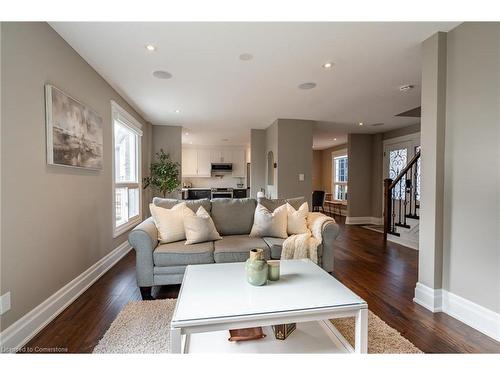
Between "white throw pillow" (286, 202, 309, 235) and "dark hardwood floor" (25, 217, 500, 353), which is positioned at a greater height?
"white throw pillow" (286, 202, 309, 235)

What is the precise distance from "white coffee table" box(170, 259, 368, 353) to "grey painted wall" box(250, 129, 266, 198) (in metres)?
4.50

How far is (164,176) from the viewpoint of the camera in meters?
5.18

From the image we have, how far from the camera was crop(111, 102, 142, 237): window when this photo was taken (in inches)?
147

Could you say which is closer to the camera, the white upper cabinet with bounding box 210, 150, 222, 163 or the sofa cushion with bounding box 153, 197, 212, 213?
the sofa cushion with bounding box 153, 197, 212, 213

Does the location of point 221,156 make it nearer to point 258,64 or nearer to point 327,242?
point 258,64

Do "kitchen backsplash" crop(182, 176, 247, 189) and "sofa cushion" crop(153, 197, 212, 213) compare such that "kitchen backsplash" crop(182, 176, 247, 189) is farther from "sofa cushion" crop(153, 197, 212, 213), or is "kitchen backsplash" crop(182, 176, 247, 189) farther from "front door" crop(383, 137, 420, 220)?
"sofa cushion" crop(153, 197, 212, 213)

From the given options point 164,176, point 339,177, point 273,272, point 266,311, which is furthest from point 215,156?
point 266,311

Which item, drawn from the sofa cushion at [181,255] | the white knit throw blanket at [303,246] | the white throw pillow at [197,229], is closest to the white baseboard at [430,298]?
the white knit throw blanket at [303,246]

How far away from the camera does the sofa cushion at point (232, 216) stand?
3043mm

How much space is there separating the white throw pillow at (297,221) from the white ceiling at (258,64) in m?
1.66

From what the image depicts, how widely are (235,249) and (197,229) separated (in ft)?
1.54

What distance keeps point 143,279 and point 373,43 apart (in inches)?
122

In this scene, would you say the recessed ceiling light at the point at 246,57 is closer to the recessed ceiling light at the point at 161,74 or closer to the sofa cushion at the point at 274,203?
the recessed ceiling light at the point at 161,74

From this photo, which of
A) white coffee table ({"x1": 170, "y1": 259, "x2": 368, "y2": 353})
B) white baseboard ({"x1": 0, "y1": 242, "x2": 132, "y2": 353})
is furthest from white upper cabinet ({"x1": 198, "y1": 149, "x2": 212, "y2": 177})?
white coffee table ({"x1": 170, "y1": 259, "x2": 368, "y2": 353})
